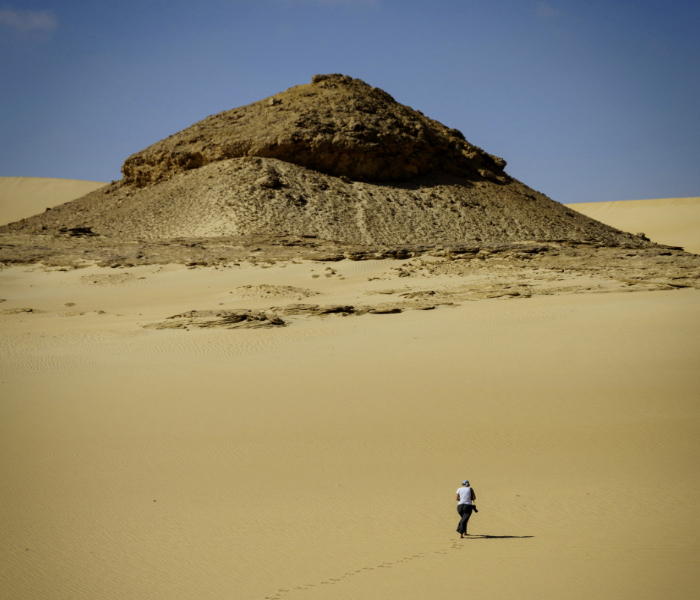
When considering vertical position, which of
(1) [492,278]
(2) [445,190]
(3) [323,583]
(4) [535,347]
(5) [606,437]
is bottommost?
(3) [323,583]

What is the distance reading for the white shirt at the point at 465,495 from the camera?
16.9 feet

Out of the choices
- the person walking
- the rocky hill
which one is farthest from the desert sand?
the rocky hill

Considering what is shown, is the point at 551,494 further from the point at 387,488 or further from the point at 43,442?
the point at 43,442

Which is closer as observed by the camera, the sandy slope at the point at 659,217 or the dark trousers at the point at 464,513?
the dark trousers at the point at 464,513

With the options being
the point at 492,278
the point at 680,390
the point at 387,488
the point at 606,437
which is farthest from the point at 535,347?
the point at 492,278

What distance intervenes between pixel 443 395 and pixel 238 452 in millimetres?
3174

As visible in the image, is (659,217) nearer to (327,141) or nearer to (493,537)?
(327,141)

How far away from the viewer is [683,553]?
489 cm

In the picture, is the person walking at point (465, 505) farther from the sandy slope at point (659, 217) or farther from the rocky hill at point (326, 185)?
the sandy slope at point (659, 217)

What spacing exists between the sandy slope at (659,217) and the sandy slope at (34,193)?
6536 centimetres

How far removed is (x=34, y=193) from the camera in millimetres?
76562

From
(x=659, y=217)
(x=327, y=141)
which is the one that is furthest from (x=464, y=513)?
(x=659, y=217)

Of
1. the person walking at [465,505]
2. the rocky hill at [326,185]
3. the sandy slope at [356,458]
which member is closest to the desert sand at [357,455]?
A: the sandy slope at [356,458]

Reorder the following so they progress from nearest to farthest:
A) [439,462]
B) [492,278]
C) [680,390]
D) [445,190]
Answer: [439,462] < [680,390] < [492,278] < [445,190]
